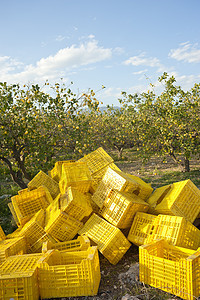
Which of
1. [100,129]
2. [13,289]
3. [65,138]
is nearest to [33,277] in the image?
[13,289]

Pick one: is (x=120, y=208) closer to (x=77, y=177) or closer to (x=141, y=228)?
(x=141, y=228)

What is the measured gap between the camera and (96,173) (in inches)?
195

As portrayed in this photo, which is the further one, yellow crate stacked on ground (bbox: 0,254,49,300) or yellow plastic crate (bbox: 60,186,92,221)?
yellow plastic crate (bbox: 60,186,92,221)

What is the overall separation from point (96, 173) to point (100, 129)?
924cm

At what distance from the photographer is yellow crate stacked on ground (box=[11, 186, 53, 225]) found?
193 inches

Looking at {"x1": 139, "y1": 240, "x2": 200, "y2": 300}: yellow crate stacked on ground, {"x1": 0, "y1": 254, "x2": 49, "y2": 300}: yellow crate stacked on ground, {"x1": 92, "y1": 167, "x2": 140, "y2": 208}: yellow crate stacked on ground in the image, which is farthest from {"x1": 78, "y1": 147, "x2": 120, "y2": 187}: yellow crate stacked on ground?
{"x1": 0, "y1": 254, "x2": 49, "y2": 300}: yellow crate stacked on ground

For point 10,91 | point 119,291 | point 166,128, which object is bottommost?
point 119,291

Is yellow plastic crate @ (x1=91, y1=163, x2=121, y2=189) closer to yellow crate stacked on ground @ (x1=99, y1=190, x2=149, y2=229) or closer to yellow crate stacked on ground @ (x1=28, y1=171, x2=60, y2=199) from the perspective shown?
yellow crate stacked on ground @ (x1=99, y1=190, x2=149, y2=229)

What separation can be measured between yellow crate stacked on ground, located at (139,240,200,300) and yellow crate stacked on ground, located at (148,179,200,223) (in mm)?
747

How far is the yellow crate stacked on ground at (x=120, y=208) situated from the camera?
3.85 m

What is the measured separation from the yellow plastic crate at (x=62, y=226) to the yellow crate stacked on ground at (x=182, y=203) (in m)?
1.43

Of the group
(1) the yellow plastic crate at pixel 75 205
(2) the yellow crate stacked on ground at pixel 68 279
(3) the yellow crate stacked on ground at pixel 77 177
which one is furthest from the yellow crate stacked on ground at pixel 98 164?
(2) the yellow crate stacked on ground at pixel 68 279

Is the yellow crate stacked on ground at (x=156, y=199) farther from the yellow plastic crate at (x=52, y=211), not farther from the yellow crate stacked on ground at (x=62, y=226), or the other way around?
the yellow plastic crate at (x=52, y=211)

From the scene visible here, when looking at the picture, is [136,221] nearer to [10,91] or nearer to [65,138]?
[65,138]
